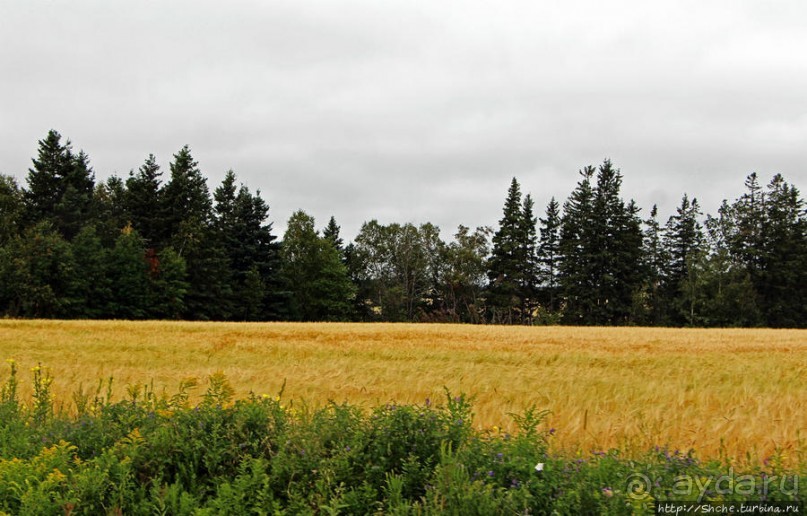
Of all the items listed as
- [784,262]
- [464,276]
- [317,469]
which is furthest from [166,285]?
[784,262]

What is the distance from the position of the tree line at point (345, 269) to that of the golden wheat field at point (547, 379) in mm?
34693

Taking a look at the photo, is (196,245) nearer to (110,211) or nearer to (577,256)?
(110,211)

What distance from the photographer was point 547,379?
34.3 feet

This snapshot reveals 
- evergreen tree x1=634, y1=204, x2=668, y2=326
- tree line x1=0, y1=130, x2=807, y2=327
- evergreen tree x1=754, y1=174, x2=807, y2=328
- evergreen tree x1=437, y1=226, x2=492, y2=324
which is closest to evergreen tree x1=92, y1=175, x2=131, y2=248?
tree line x1=0, y1=130, x2=807, y2=327

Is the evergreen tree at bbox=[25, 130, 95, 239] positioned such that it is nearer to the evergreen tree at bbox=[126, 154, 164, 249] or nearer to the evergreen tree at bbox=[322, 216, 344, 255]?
Result: the evergreen tree at bbox=[126, 154, 164, 249]

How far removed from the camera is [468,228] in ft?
265

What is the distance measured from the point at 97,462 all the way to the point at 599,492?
3124mm

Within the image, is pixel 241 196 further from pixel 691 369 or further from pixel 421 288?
pixel 691 369

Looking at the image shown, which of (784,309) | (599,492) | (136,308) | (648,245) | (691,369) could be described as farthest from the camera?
(648,245)

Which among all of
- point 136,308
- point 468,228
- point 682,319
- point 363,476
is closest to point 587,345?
point 363,476

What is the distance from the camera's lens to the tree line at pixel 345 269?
52.9m

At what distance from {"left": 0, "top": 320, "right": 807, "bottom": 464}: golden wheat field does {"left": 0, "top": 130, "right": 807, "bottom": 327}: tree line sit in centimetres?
3469

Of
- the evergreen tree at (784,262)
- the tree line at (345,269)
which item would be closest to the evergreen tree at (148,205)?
the tree line at (345,269)

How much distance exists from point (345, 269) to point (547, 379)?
6430 centimetres
